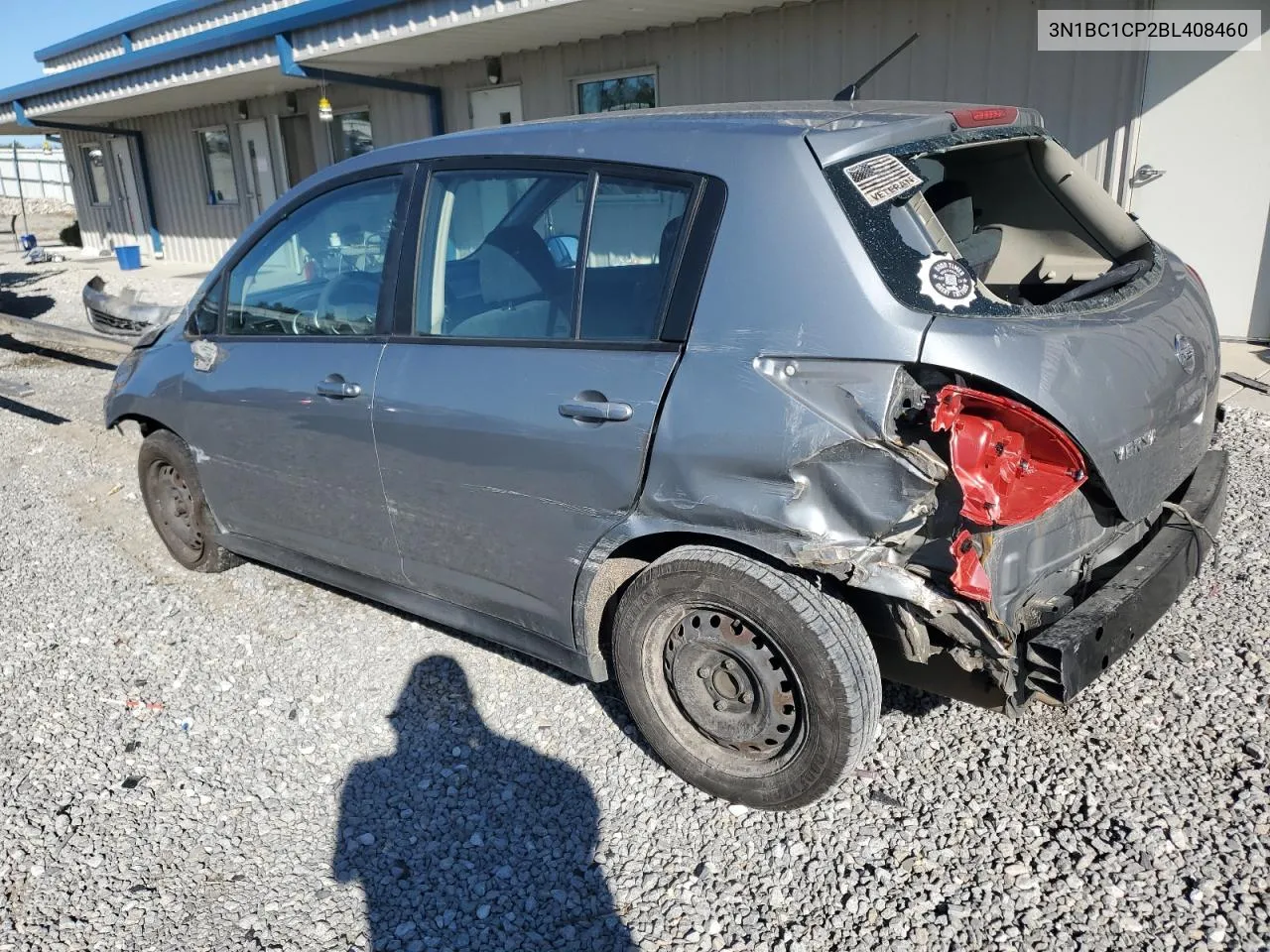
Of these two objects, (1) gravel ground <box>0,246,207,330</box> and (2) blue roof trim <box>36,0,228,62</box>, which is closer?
(1) gravel ground <box>0,246,207,330</box>

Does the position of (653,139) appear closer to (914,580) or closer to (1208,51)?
(914,580)

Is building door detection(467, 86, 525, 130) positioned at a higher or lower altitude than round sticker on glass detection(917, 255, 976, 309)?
higher

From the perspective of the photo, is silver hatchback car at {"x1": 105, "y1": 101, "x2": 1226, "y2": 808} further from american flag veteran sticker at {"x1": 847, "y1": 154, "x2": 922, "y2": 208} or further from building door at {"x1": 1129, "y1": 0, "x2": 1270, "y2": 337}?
building door at {"x1": 1129, "y1": 0, "x2": 1270, "y2": 337}

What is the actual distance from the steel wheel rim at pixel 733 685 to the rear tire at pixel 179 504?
2.54 metres

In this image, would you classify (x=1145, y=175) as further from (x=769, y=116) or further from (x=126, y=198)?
(x=126, y=198)

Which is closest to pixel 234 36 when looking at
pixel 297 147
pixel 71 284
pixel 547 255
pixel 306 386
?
pixel 297 147

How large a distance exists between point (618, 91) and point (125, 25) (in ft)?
45.6

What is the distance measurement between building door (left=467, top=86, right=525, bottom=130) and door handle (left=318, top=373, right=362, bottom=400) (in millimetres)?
8850

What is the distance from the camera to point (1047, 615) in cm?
256

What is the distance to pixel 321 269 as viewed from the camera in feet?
12.1

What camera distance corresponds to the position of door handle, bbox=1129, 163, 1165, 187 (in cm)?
734

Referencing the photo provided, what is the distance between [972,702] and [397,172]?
2535 mm

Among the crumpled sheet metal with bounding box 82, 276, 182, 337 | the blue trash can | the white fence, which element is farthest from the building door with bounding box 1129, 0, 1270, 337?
the white fence

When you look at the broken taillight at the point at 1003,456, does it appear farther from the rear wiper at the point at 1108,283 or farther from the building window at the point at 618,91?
the building window at the point at 618,91
